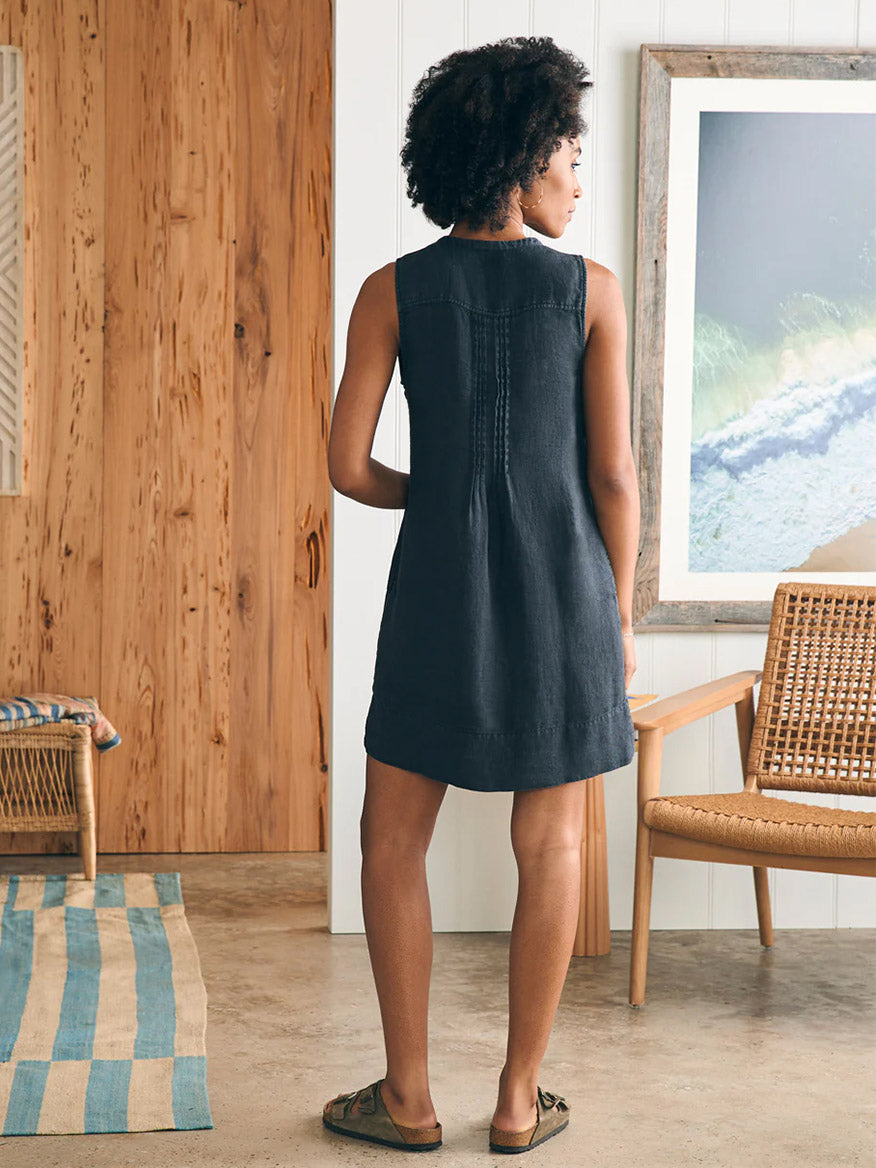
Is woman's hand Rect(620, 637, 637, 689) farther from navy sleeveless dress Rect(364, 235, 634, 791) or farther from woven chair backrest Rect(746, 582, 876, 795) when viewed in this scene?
woven chair backrest Rect(746, 582, 876, 795)

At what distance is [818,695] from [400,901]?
53.4 inches

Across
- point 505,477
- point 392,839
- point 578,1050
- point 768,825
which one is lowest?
point 578,1050

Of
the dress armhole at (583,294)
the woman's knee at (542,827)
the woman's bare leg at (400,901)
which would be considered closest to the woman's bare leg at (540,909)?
the woman's knee at (542,827)

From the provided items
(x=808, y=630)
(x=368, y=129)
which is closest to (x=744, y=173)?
(x=368, y=129)

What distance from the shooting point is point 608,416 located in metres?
1.74

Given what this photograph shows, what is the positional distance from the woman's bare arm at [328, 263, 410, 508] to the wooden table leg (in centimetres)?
127

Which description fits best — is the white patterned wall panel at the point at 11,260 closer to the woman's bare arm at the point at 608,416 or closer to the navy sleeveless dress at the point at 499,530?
the navy sleeveless dress at the point at 499,530

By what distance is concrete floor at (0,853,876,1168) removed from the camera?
1879 millimetres

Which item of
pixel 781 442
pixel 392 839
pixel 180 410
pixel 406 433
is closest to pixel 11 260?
pixel 180 410

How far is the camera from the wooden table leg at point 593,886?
2.84m

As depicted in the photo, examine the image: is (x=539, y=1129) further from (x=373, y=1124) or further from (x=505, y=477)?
(x=505, y=477)

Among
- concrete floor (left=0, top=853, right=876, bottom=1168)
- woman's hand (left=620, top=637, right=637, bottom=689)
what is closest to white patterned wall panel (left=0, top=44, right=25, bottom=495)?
concrete floor (left=0, top=853, right=876, bottom=1168)

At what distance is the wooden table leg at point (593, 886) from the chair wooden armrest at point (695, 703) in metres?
0.26

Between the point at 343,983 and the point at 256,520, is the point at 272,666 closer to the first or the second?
the point at 256,520
